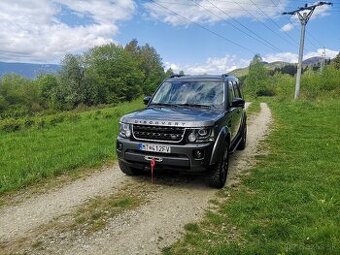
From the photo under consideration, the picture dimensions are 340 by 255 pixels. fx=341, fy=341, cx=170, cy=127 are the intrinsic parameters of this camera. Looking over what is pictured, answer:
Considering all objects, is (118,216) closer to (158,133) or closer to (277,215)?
(158,133)

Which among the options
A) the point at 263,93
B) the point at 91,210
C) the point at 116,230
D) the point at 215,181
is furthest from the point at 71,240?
the point at 263,93

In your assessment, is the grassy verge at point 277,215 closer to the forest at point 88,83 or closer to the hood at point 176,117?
the hood at point 176,117

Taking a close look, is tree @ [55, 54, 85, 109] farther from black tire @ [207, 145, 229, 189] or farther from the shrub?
black tire @ [207, 145, 229, 189]

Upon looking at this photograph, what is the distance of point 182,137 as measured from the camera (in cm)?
589

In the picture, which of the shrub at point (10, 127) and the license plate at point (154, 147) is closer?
the license plate at point (154, 147)

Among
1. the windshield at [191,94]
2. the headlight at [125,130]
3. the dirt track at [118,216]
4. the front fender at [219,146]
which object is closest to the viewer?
the dirt track at [118,216]

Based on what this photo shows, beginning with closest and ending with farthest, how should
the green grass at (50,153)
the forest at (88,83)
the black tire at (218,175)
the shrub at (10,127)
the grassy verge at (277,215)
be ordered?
the grassy verge at (277,215)
the black tire at (218,175)
the green grass at (50,153)
the shrub at (10,127)
the forest at (88,83)

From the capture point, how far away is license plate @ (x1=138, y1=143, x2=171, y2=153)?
5930 millimetres

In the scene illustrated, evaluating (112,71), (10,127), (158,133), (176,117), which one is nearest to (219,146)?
(176,117)

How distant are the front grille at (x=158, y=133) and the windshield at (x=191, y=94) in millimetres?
1382

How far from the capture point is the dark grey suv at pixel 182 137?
5.88m

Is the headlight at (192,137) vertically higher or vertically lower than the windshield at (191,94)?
lower

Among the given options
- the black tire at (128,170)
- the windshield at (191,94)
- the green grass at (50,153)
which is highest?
Answer: the windshield at (191,94)

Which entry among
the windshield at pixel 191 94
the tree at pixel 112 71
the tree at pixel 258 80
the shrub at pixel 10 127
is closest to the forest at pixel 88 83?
the tree at pixel 112 71
